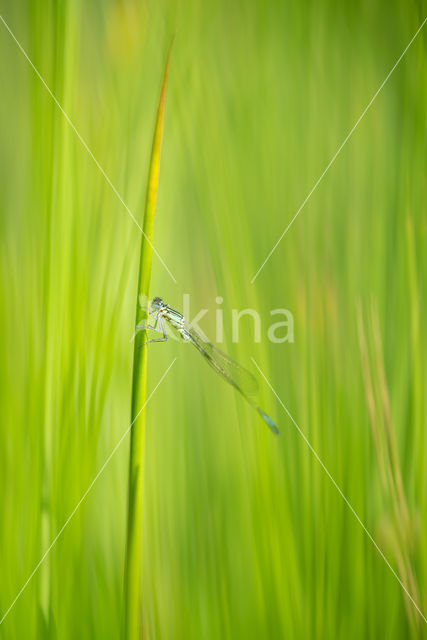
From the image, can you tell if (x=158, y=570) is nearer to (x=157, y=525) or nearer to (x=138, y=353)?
(x=157, y=525)

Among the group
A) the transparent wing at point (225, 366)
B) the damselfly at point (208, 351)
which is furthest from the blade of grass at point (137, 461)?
the transparent wing at point (225, 366)

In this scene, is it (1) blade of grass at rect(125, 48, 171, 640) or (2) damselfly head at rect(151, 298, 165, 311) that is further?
(2) damselfly head at rect(151, 298, 165, 311)

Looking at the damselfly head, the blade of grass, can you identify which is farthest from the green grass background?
the blade of grass

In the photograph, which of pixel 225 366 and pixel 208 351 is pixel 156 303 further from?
pixel 225 366

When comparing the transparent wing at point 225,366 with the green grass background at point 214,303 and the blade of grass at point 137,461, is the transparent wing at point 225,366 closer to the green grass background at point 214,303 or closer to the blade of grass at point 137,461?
the green grass background at point 214,303

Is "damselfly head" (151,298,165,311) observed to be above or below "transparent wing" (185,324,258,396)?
above

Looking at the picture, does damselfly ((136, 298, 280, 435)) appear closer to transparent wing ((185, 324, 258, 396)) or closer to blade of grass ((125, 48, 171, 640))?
transparent wing ((185, 324, 258, 396))

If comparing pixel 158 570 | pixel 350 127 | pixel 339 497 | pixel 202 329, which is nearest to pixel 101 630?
pixel 158 570
